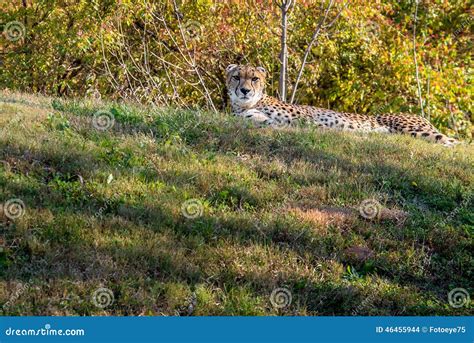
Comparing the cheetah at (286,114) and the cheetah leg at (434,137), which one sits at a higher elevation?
the cheetah at (286,114)

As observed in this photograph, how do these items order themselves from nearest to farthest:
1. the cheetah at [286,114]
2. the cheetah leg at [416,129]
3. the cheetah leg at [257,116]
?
the cheetah leg at [257,116] → the cheetah at [286,114] → the cheetah leg at [416,129]

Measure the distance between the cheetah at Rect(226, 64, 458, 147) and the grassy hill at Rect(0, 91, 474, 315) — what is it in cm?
203

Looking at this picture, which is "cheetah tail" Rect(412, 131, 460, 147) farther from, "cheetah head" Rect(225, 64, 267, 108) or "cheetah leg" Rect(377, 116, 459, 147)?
"cheetah head" Rect(225, 64, 267, 108)

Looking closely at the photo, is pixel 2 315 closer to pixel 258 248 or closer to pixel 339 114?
pixel 258 248

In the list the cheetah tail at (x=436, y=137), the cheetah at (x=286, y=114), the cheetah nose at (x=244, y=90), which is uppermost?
the cheetah nose at (x=244, y=90)

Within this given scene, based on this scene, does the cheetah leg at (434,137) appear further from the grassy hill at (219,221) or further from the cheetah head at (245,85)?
the cheetah head at (245,85)

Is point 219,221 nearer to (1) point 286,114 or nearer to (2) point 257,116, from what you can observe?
(2) point 257,116

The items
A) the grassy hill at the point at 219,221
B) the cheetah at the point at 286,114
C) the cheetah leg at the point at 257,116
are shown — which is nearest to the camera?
the grassy hill at the point at 219,221

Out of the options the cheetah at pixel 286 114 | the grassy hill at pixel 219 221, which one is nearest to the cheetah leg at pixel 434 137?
the cheetah at pixel 286 114

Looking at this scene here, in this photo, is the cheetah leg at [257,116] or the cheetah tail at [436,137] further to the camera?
the cheetah tail at [436,137]

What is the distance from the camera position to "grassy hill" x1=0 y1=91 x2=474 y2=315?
593 centimetres

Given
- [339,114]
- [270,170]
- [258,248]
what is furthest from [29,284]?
[339,114]

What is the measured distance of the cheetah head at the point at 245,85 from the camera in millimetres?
11648

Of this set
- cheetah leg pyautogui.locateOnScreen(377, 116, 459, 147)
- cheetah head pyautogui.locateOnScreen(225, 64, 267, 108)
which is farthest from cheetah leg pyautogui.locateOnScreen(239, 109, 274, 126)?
cheetah leg pyautogui.locateOnScreen(377, 116, 459, 147)
